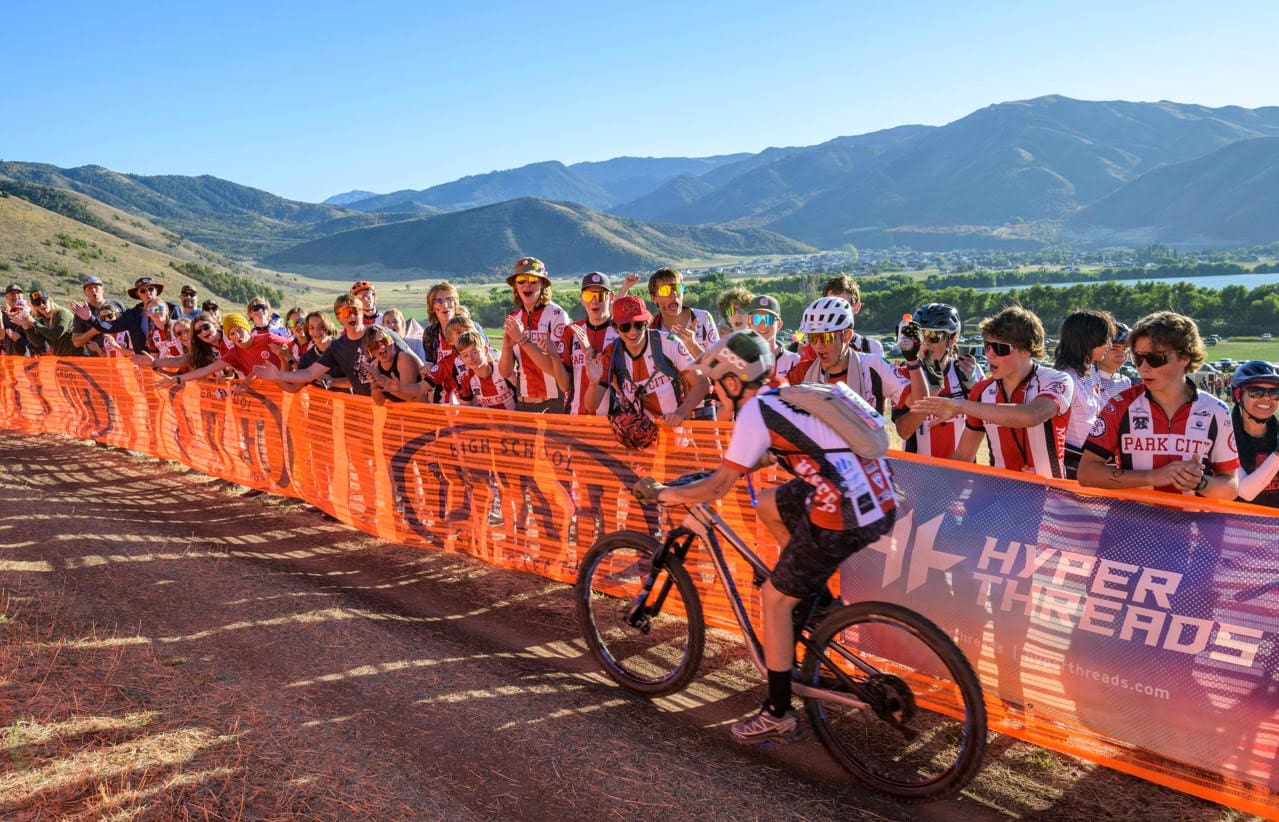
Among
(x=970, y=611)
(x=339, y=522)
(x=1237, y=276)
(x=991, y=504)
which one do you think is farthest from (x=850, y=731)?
(x=1237, y=276)

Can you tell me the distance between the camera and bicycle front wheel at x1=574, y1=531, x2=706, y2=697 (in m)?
5.01

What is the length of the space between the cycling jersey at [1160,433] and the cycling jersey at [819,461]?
1.41m

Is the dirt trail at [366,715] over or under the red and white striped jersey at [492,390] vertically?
under

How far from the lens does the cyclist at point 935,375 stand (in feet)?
19.4

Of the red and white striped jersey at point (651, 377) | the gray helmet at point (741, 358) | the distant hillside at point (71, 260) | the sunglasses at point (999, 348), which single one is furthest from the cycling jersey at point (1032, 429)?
the distant hillside at point (71, 260)

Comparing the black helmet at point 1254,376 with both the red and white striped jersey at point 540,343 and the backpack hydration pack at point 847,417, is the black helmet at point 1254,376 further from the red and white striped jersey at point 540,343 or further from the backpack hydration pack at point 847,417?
the red and white striped jersey at point 540,343

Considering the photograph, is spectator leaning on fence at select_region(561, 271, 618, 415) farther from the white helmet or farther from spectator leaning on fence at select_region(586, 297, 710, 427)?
the white helmet

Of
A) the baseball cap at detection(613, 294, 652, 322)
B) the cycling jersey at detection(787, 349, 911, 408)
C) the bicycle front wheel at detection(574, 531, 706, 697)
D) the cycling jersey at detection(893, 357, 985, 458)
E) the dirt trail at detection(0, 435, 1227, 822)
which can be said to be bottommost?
the dirt trail at detection(0, 435, 1227, 822)

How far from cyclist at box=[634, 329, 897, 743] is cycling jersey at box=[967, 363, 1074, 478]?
1.44m

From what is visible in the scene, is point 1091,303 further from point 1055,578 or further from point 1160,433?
point 1055,578

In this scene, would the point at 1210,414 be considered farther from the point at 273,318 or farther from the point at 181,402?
the point at 181,402

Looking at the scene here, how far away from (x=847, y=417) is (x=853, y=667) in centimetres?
129

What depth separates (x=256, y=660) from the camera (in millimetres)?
5676

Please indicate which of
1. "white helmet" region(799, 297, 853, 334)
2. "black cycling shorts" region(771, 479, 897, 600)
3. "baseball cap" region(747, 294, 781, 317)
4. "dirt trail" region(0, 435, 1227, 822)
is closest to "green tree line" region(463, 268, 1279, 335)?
"baseball cap" region(747, 294, 781, 317)
